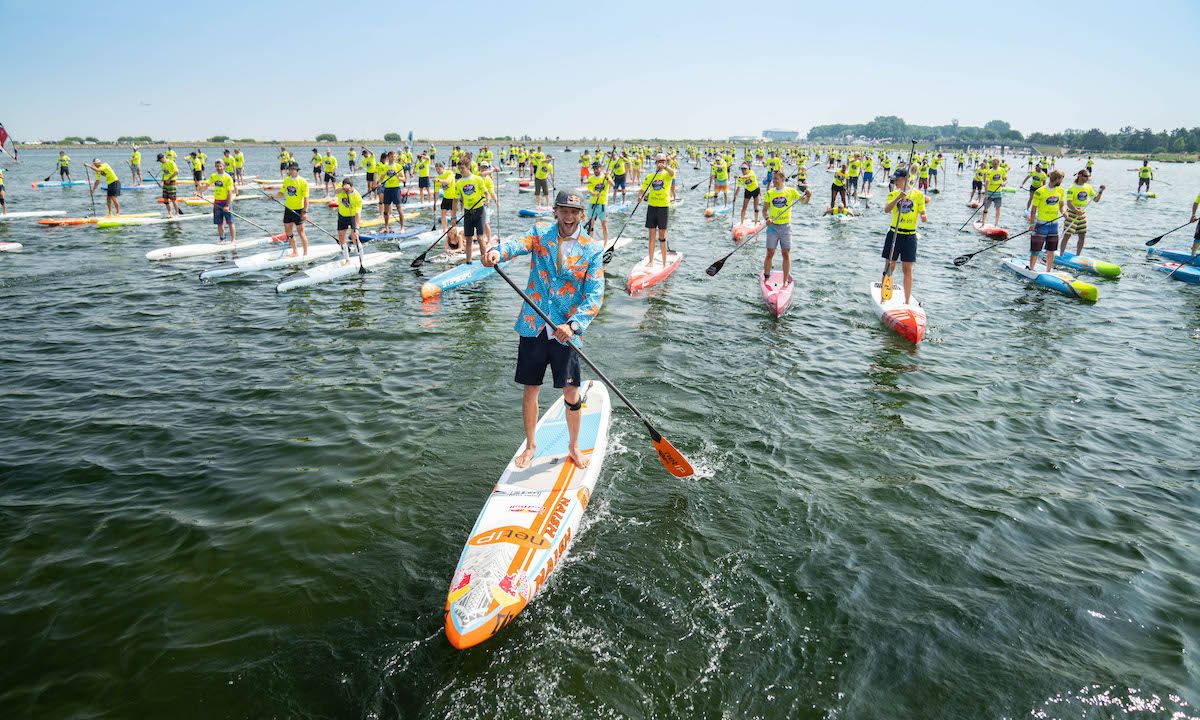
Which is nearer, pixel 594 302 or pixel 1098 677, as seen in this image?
pixel 1098 677

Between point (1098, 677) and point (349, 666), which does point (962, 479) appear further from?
point (349, 666)

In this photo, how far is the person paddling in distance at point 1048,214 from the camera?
13302 mm

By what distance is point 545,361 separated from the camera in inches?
200

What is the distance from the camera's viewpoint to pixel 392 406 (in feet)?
25.0

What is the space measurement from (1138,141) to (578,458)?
145128 mm

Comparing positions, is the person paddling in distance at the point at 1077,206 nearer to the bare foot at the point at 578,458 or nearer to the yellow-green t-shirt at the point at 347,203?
the bare foot at the point at 578,458

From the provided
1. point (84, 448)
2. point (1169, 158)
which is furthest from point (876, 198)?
point (1169, 158)

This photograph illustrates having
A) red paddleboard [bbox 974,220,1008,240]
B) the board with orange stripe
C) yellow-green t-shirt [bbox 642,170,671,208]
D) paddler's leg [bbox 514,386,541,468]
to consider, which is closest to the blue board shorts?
yellow-green t-shirt [bbox 642,170,671,208]

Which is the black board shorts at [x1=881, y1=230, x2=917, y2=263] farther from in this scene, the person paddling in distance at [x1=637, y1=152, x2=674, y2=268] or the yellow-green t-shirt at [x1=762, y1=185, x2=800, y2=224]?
the person paddling in distance at [x1=637, y1=152, x2=674, y2=268]

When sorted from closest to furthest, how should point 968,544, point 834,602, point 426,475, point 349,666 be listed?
point 349,666 < point 834,602 < point 968,544 < point 426,475

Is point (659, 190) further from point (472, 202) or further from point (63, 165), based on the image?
point (63, 165)

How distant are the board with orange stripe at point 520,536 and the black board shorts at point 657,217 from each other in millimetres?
8734

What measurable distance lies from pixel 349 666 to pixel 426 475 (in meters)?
2.37

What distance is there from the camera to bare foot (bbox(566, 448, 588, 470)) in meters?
5.57
